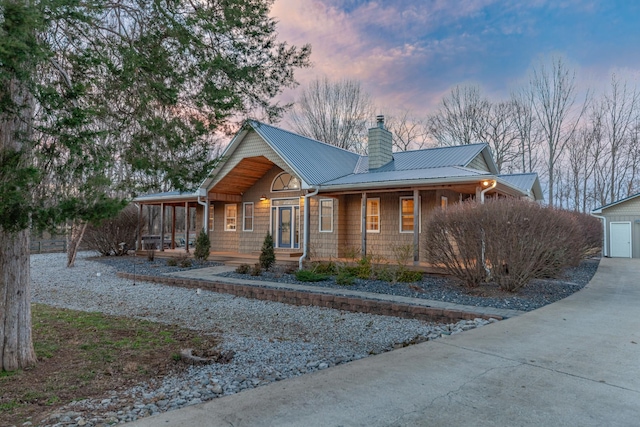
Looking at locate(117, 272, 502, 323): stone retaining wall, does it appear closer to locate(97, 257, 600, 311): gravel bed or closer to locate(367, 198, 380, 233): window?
locate(97, 257, 600, 311): gravel bed

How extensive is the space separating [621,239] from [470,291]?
52.9 feet

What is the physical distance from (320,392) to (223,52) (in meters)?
4.99

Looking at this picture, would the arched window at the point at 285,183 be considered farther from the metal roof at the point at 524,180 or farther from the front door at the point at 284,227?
the metal roof at the point at 524,180

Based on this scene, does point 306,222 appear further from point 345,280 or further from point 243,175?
point 243,175

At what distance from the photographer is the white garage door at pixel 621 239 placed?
19609 millimetres

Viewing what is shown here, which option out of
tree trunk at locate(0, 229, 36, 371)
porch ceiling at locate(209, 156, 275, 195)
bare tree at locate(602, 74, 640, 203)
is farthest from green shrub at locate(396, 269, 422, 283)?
bare tree at locate(602, 74, 640, 203)

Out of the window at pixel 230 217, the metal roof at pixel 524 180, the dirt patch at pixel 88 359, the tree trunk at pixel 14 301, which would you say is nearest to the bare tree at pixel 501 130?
the metal roof at pixel 524 180

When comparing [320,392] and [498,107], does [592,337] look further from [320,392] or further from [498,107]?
[498,107]

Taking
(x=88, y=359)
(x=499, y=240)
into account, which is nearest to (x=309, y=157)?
(x=499, y=240)

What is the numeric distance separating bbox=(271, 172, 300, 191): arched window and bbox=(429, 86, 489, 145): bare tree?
18.9 m

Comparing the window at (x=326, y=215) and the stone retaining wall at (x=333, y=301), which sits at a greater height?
the window at (x=326, y=215)

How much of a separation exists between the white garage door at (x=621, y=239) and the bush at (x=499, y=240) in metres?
14.2

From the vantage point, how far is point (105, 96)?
5598 mm

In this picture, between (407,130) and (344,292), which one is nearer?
→ (344,292)
